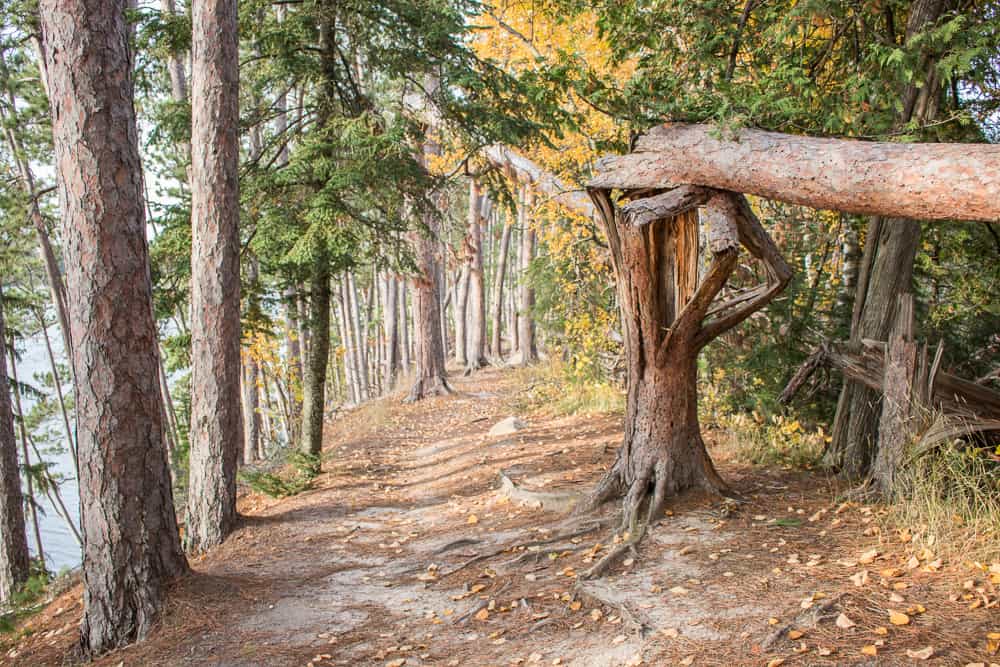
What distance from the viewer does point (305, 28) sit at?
888 cm

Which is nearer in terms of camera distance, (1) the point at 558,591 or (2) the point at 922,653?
(2) the point at 922,653

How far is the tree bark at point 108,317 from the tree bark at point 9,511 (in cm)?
664

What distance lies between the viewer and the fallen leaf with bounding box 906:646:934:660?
327cm

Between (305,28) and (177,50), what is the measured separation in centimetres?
159

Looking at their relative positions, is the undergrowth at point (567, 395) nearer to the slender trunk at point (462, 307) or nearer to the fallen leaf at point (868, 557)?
the fallen leaf at point (868, 557)

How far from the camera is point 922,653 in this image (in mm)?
3293

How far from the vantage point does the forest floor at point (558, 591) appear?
3754mm

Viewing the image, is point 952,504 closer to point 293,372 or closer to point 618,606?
point 618,606

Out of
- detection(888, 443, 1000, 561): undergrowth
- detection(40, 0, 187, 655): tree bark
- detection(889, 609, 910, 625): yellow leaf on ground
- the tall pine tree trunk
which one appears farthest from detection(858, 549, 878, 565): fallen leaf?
detection(40, 0, 187, 655): tree bark

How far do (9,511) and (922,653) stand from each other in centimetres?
1178

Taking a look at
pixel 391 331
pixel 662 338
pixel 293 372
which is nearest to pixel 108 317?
pixel 662 338

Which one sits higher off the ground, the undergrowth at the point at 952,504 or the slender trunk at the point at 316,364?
the slender trunk at the point at 316,364

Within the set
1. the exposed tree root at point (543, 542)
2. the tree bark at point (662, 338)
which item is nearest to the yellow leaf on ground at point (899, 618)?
the tree bark at point (662, 338)

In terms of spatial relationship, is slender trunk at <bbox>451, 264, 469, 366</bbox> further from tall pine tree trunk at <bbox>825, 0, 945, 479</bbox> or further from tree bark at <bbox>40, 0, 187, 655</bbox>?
tree bark at <bbox>40, 0, 187, 655</bbox>
